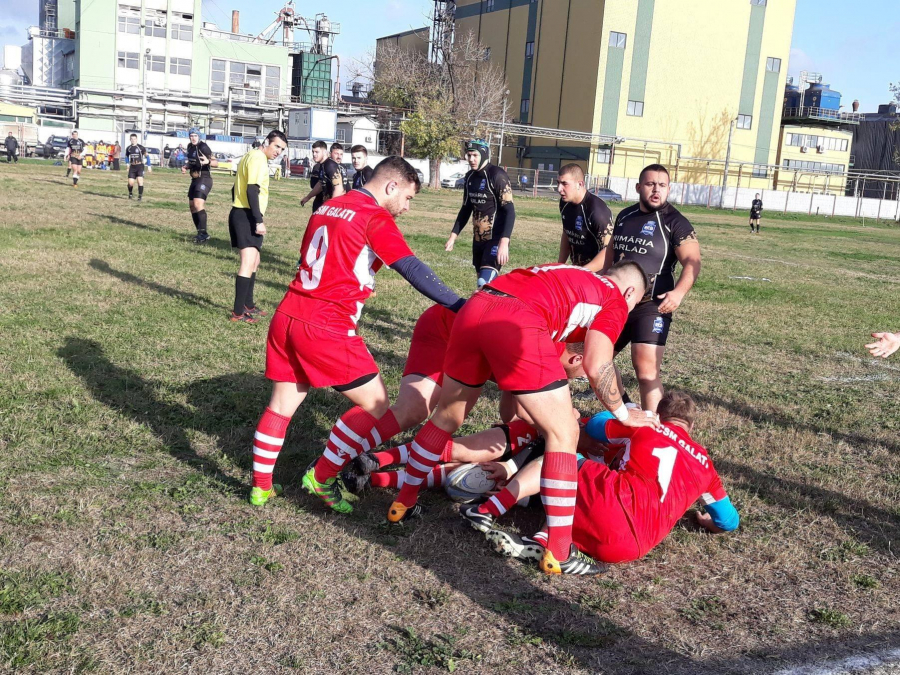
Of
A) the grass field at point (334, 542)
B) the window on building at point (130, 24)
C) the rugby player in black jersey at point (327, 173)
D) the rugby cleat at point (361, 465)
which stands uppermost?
the window on building at point (130, 24)

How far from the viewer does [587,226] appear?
750 centimetres

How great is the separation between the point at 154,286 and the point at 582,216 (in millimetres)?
6464

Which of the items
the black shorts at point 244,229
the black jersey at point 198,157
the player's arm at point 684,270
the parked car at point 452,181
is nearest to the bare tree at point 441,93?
the parked car at point 452,181

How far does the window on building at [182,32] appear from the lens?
70625 millimetres

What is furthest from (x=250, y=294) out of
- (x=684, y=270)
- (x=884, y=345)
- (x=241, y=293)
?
(x=884, y=345)

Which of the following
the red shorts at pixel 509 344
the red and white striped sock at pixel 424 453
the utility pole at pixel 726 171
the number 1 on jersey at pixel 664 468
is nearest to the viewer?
the red shorts at pixel 509 344

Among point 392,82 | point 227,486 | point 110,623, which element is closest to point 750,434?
point 227,486

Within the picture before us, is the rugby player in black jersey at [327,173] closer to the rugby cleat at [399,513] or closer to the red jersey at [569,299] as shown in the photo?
the rugby cleat at [399,513]

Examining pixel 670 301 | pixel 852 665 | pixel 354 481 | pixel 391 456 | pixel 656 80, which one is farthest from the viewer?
pixel 656 80

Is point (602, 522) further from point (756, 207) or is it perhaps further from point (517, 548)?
point (756, 207)

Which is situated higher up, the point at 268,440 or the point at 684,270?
the point at 684,270

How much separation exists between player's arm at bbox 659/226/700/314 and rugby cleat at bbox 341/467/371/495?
277 cm

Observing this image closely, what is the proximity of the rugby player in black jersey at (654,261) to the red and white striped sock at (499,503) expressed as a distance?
7.02 ft

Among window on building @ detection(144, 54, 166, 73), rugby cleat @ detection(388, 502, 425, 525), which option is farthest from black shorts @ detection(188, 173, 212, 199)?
window on building @ detection(144, 54, 166, 73)
